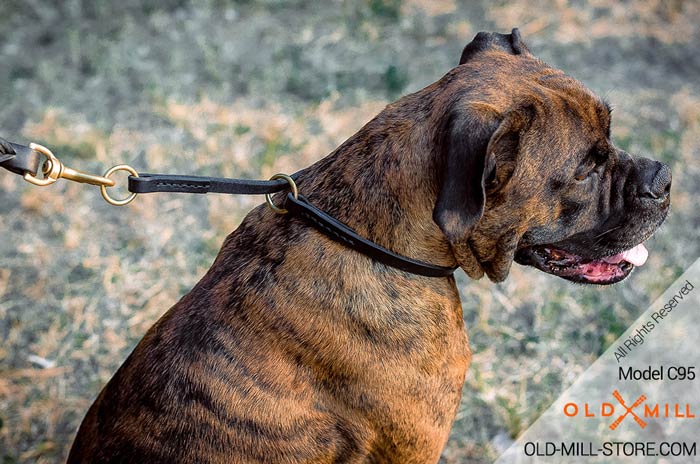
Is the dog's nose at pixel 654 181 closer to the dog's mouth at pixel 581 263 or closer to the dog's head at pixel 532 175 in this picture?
the dog's head at pixel 532 175

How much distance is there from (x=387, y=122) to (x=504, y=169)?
0.45 metres

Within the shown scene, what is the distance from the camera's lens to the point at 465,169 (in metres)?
2.49

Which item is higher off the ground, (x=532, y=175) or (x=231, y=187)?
(x=231, y=187)

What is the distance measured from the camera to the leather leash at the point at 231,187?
2.70 meters

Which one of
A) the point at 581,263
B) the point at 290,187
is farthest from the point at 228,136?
the point at 581,263

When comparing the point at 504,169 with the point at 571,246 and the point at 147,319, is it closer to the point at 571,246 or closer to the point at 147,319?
the point at 571,246

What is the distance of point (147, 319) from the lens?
4730 mm

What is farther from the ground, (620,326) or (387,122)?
(387,122)

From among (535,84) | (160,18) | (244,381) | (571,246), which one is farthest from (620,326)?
(160,18)

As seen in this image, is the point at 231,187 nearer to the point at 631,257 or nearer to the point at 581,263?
the point at 581,263

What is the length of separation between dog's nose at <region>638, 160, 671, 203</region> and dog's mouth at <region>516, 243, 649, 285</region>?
269 mm

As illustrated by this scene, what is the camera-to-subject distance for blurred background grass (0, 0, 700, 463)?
4469 mm

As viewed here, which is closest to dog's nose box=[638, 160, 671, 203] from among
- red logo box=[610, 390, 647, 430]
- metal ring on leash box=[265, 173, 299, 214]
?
metal ring on leash box=[265, 173, 299, 214]

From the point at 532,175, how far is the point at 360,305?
2.48 ft
